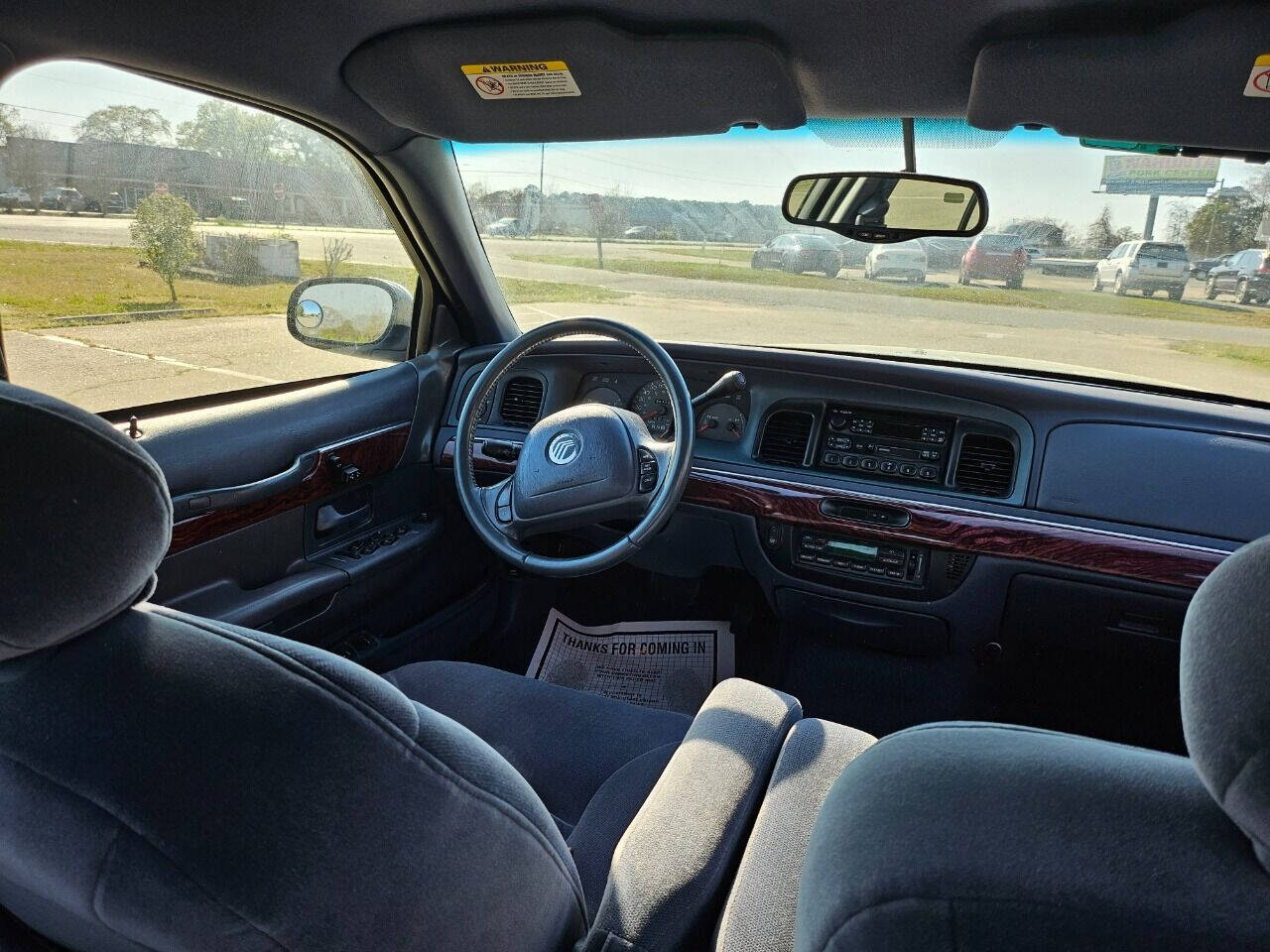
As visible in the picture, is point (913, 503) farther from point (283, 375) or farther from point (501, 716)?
point (283, 375)

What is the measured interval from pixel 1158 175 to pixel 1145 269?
29 cm

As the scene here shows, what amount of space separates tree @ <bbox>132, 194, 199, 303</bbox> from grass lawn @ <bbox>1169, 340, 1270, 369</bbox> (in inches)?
109

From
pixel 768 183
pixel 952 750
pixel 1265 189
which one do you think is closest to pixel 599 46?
pixel 768 183

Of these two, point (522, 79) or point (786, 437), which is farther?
point (786, 437)

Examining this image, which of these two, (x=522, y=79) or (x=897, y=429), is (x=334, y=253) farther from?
(x=897, y=429)

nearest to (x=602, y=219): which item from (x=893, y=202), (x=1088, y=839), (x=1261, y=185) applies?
(x=893, y=202)

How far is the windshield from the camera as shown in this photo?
2.64 m

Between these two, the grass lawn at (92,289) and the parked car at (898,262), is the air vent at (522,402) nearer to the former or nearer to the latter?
the grass lawn at (92,289)

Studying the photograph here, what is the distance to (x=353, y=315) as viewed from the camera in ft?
10.4

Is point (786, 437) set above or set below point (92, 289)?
below

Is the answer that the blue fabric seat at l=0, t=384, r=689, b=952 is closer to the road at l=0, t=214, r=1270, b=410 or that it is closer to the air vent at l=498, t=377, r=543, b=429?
the road at l=0, t=214, r=1270, b=410

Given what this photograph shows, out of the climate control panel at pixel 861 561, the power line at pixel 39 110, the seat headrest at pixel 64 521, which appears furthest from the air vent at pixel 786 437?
the seat headrest at pixel 64 521

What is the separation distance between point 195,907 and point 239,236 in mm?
2294

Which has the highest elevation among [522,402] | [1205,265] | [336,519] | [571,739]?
[1205,265]
